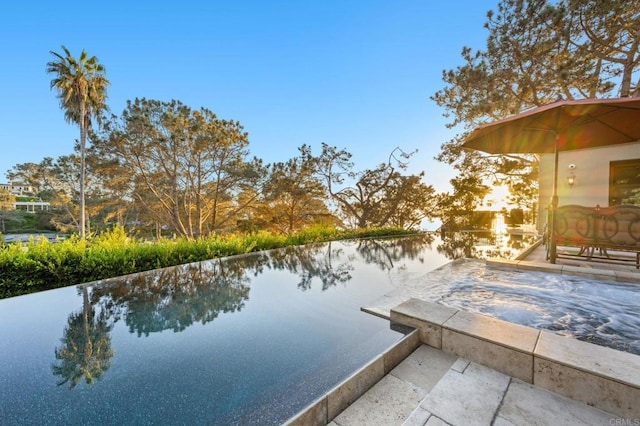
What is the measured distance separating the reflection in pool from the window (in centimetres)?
785

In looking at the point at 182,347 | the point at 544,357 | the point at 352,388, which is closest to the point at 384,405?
the point at 352,388

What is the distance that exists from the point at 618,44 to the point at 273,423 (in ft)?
40.5

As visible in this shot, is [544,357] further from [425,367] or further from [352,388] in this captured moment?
[352,388]

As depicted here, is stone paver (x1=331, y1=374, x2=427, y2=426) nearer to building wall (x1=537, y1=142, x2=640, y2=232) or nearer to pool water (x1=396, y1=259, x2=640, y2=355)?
pool water (x1=396, y1=259, x2=640, y2=355)

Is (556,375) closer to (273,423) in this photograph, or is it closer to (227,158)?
(273,423)

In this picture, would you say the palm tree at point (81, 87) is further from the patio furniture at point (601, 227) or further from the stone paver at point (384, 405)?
the patio furniture at point (601, 227)

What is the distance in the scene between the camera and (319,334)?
2.13 meters

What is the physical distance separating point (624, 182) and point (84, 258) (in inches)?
490

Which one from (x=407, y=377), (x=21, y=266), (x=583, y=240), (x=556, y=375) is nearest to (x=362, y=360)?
(x=407, y=377)

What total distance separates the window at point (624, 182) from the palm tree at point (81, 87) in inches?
791

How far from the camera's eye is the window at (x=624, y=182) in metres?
6.64

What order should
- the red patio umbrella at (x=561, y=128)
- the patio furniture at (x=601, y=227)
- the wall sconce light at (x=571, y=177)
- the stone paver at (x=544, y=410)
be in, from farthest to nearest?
the wall sconce light at (x=571, y=177)
the patio furniture at (x=601, y=227)
the red patio umbrella at (x=561, y=128)
the stone paver at (x=544, y=410)

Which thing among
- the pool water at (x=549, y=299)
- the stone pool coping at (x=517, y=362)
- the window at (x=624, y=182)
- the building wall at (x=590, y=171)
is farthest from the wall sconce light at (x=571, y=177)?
the stone pool coping at (x=517, y=362)

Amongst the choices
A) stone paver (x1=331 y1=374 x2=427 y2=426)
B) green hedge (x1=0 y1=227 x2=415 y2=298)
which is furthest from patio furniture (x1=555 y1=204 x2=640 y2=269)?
green hedge (x1=0 y1=227 x2=415 y2=298)
